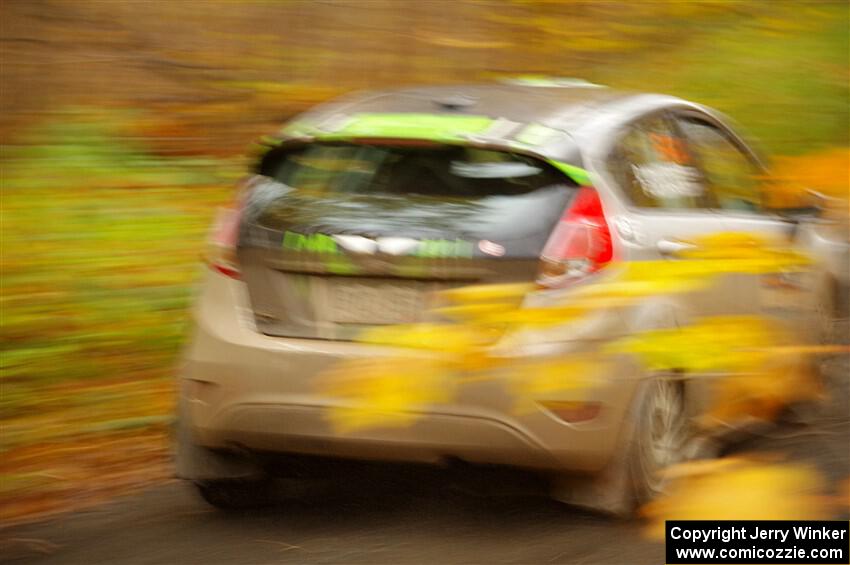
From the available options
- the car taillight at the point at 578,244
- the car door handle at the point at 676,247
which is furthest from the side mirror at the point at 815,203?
the car taillight at the point at 578,244

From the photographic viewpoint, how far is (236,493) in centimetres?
550

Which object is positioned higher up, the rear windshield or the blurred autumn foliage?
the rear windshield

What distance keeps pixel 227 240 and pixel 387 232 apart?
722mm

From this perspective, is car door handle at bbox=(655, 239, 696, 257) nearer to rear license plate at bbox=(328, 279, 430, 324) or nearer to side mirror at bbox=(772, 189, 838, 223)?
side mirror at bbox=(772, 189, 838, 223)

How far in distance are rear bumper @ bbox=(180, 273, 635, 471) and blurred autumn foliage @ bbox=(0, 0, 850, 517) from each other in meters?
1.16

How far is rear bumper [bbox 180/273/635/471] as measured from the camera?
4555 mm

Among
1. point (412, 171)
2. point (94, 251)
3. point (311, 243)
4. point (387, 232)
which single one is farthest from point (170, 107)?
point (387, 232)

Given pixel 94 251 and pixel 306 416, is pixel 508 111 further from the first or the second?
pixel 94 251

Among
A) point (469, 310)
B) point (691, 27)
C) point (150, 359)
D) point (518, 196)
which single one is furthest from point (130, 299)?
point (691, 27)

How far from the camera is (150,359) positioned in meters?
7.51

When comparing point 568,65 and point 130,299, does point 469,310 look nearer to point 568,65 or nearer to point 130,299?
point 130,299

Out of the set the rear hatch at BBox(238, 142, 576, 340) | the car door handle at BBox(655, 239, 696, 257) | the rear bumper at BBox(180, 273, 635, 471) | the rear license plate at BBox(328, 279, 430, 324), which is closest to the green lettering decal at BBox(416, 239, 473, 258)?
the rear hatch at BBox(238, 142, 576, 340)

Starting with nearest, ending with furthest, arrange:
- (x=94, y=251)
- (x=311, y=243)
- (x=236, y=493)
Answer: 1. (x=311, y=243)
2. (x=236, y=493)
3. (x=94, y=251)

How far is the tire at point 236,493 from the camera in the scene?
213 inches
